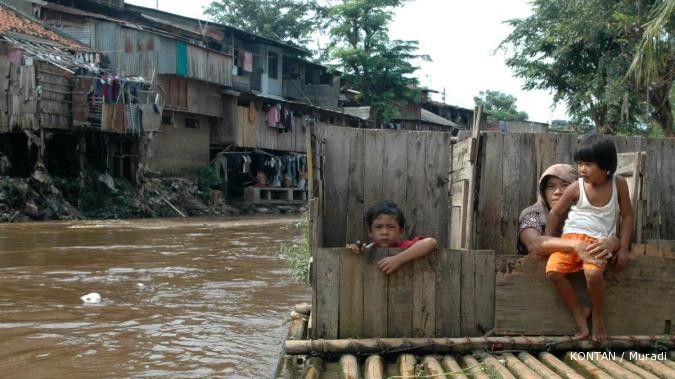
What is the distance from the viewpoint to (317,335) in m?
3.70

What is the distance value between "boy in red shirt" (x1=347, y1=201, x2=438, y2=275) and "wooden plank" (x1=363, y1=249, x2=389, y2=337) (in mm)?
42

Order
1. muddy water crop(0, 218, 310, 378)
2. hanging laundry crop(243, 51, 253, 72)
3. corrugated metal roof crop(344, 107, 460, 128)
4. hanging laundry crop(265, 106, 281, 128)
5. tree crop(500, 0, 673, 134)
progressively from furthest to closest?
1. corrugated metal roof crop(344, 107, 460, 128)
2. hanging laundry crop(243, 51, 253, 72)
3. hanging laundry crop(265, 106, 281, 128)
4. tree crop(500, 0, 673, 134)
5. muddy water crop(0, 218, 310, 378)

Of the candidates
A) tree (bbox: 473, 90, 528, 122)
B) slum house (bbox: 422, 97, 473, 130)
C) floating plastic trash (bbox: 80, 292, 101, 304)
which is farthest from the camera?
tree (bbox: 473, 90, 528, 122)

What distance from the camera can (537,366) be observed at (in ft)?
10.7

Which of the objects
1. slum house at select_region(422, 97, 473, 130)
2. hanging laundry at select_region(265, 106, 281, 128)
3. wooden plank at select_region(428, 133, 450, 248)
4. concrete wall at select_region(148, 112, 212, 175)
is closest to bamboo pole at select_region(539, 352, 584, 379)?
wooden plank at select_region(428, 133, 450, 248)

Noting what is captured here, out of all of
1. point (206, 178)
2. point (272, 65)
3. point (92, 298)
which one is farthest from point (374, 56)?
point (92, 298)

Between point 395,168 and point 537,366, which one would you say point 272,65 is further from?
point 537,366

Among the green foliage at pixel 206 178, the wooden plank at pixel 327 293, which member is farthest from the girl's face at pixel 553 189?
the green foliage at pixel 206 178

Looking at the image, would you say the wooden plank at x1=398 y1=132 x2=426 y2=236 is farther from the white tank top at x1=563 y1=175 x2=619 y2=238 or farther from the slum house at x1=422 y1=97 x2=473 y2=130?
the slum house at x1=422 y1=97 x2=473 y2=130

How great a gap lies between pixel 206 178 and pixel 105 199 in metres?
4.92

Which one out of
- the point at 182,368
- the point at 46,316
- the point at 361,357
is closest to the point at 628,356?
the point at 361,357

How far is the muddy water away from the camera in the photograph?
4.28 meters

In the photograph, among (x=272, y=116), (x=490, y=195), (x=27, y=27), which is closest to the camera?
(x=490, y=195)

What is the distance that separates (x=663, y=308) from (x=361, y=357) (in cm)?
180
